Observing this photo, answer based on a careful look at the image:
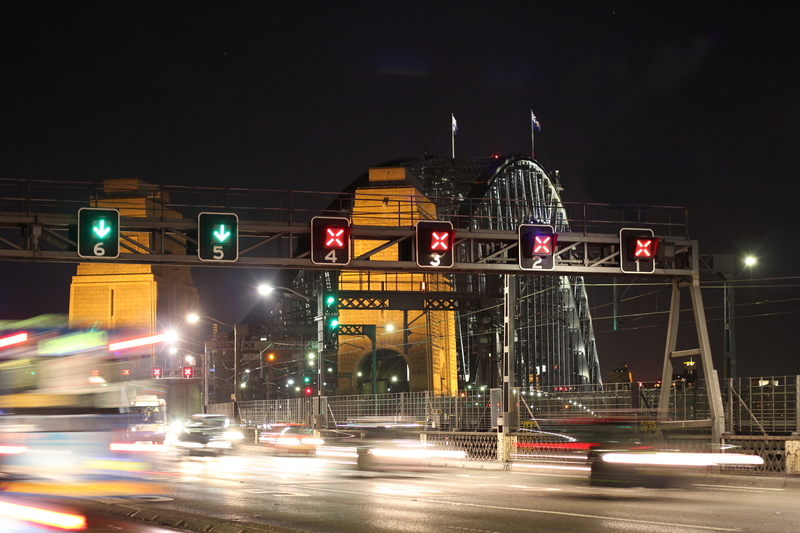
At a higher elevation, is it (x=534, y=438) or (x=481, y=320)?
(x=481, y=320)

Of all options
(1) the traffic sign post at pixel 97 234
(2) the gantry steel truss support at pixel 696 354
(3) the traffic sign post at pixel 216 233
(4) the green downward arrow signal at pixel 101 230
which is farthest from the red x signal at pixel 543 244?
(4) the green downward arrow signal at pixel 101 230

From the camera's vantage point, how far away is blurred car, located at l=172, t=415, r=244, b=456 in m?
34.2

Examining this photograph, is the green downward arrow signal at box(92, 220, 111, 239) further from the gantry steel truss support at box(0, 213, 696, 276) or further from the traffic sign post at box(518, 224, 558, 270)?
the traffic sign post at box(518, 224, 558, 270)

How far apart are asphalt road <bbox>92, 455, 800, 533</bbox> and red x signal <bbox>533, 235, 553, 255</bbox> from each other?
22.3ft

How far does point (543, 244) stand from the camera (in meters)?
27.2

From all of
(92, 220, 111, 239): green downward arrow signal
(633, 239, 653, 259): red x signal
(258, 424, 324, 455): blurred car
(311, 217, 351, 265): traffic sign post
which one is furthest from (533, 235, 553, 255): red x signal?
(92, 220, 111, 239): green downward arrow signal

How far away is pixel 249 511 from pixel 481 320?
4992 centimetres

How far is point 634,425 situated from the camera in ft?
60.0

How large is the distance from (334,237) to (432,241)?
279cm

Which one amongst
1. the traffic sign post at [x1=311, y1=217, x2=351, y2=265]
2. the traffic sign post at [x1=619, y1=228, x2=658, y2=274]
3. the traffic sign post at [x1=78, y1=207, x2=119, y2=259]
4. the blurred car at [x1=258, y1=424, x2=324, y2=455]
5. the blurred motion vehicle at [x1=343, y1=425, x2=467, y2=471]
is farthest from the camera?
the blurred car at [x1=258, y1=424, x2=324, y2=455]

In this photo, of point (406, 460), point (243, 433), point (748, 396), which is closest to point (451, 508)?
point (406, 460)

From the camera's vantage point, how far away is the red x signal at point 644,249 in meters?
27.5

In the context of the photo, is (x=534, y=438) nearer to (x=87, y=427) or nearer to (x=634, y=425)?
(x=634, y=425)

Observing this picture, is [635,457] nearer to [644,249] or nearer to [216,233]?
[644,249]
